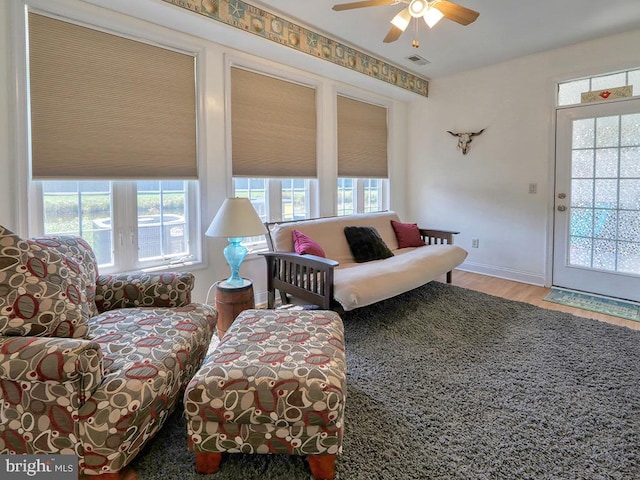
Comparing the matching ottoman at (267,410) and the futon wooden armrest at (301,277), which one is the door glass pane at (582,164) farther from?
the matching ottoman at (267,410)

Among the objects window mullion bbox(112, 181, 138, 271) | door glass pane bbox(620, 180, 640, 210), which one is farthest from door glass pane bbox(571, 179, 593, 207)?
window mullion bbox(112, 181, 138, 271)

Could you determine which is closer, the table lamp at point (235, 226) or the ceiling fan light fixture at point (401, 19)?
the ceiling fan light fixture at point (401, 19)

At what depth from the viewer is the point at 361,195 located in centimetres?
470

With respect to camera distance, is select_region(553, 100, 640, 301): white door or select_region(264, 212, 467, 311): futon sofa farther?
select_region(553, 100, 640, 301): white door

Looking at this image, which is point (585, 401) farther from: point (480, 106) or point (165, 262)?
point (480, 106)

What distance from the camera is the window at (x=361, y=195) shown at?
4.47 metres

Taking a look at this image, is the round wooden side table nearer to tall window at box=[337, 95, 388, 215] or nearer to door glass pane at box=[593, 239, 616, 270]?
tall window at box=[337, 95, 388, 215]

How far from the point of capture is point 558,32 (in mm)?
3375

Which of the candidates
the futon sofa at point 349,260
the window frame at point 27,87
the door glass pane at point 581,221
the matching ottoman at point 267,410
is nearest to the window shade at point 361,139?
the futon sofa at point 349,260

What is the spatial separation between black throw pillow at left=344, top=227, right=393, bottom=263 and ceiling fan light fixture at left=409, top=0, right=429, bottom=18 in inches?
73.1

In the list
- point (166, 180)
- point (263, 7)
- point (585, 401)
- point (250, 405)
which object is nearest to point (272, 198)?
point (166, 180)

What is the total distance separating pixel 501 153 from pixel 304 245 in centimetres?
286

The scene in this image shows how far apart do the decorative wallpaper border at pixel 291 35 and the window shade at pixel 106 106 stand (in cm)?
43

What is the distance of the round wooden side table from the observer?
2.55 m
